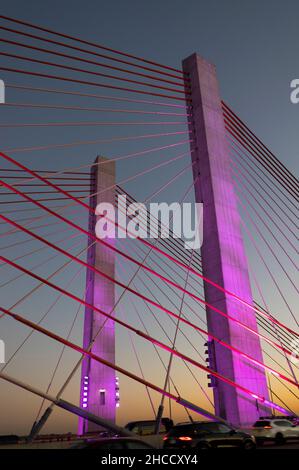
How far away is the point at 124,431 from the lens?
12.0 metres

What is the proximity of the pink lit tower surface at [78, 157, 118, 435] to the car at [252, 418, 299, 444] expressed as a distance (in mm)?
11056

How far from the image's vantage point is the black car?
42.8 ft

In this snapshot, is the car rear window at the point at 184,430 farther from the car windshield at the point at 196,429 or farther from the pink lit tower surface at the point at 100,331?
the pink lit tower surface at the point at 100,331

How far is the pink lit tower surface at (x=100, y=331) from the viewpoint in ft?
83.1

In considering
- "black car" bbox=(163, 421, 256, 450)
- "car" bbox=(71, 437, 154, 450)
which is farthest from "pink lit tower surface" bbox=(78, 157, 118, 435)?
"car" bbox=(71, 437, 154, 450)

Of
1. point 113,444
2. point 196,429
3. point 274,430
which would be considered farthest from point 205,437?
point 113,444

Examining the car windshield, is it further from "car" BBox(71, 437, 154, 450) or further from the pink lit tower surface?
the pink lit tower surface

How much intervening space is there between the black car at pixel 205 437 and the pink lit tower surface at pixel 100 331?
39.0ft

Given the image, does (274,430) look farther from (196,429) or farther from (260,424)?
(196,429)

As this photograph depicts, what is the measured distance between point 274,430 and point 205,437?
439 centimetres
